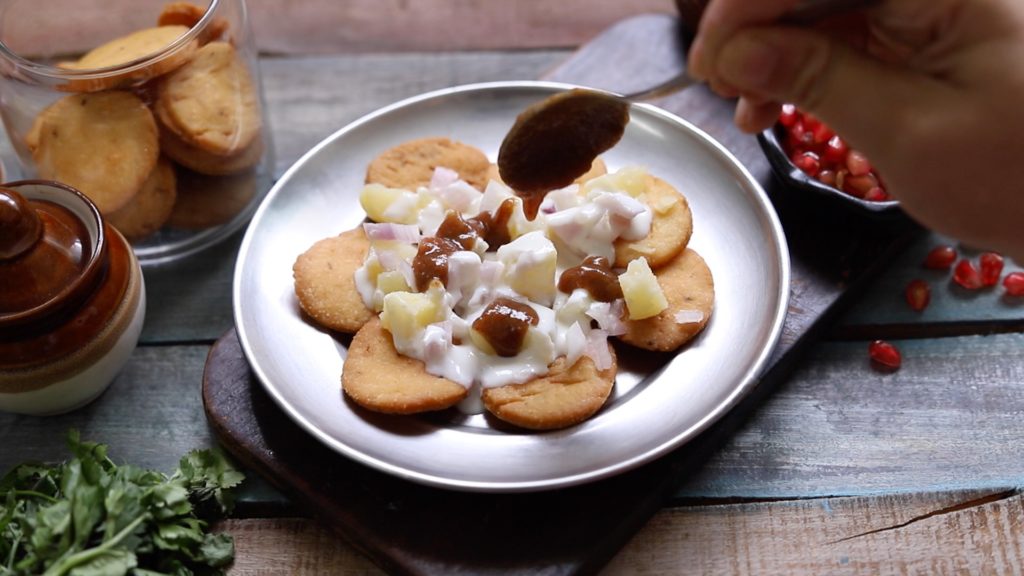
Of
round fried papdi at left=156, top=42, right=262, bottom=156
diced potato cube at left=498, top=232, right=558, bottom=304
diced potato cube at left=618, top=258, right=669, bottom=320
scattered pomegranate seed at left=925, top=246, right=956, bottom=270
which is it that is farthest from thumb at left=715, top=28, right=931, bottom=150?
round fried papdi at left=156, top=42, right=262, bottom=156

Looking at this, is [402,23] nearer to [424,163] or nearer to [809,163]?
[424,163]

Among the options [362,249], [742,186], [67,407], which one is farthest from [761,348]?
[67,407]

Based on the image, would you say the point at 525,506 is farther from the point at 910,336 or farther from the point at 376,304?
the point at 910,336

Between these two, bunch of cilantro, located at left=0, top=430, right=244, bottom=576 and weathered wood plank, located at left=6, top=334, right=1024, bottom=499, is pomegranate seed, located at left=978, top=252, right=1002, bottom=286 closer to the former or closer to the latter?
weathered wood plank, located at left=6, top=334, right=1024, bottom=499

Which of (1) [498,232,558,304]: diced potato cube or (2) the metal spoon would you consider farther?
(1) [498,232,558,304]: diced potato cube

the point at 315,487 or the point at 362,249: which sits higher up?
the point at 362,249
